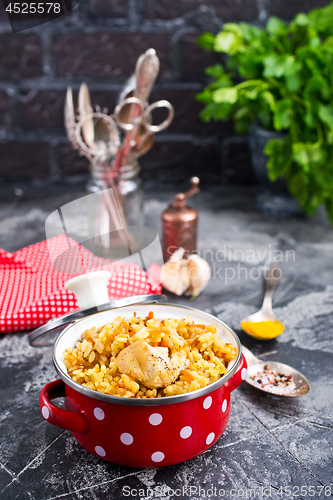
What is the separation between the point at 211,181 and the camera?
5.19 feet

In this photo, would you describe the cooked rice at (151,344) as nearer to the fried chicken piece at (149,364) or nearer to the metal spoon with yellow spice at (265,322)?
the fried chicken piece at (149,364)

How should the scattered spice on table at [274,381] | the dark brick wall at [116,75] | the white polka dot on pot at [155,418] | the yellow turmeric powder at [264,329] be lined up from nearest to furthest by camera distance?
the white polka dot on pot at [155,418] → the scattered spice on table at [274,381] → the yellow turmeric powder at [264,329] → the dark brick wall at [116,75]

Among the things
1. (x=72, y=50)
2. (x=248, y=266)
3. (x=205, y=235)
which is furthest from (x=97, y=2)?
(x=248, y=266)

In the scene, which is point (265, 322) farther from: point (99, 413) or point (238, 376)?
point (99, 413)

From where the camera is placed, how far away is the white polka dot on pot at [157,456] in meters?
0.47

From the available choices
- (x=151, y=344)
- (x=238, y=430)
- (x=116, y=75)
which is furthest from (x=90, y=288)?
(x=116, y=75)

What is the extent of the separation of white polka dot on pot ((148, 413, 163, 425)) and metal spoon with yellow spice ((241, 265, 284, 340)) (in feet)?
1.07

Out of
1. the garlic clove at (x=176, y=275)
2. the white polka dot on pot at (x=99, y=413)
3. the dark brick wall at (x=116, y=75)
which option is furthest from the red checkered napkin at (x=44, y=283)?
the dark brick wall at (x=116, y=75)

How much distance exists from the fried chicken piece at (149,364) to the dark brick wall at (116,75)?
1130mm

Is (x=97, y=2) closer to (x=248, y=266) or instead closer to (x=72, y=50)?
(x=72, y=50)

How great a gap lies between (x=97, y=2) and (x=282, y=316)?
1109mm

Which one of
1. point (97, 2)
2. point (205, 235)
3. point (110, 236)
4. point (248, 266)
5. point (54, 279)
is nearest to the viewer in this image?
point (54, 279)

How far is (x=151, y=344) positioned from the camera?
52 cm

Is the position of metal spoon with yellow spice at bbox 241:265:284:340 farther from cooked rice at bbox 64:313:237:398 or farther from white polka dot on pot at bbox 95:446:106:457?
white polka dot on pot at bbox 95:446:106:457
